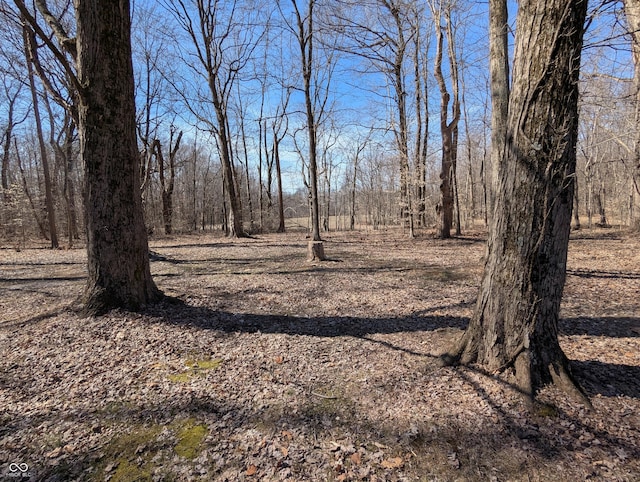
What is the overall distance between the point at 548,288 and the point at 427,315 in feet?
6.55

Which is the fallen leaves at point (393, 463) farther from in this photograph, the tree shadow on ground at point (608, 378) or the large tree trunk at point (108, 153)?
the large tree trunk at point (108, 153)

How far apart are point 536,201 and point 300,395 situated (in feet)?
8.10

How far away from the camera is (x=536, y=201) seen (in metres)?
2.42

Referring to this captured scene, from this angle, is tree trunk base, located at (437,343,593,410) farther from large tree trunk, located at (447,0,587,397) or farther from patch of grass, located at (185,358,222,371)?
patch of grass, located at (185,358,222,371)

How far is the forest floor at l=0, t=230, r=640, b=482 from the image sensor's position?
6.61 ft

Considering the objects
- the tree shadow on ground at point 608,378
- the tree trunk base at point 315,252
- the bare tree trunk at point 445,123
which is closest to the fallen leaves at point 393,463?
the tree shadow on ground at point 608,378

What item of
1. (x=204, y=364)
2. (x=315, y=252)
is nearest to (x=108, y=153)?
(x=204, y=364)

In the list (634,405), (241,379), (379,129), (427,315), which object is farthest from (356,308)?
(379,129)

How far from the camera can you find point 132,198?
4.42m

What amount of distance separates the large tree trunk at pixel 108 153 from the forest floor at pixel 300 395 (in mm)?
530

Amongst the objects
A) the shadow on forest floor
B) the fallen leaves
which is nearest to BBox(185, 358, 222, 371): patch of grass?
the shadow on forest floor

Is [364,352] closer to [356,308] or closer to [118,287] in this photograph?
[356,308]

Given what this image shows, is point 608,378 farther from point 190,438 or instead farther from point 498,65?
point 498,65

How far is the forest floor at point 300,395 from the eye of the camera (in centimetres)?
201
